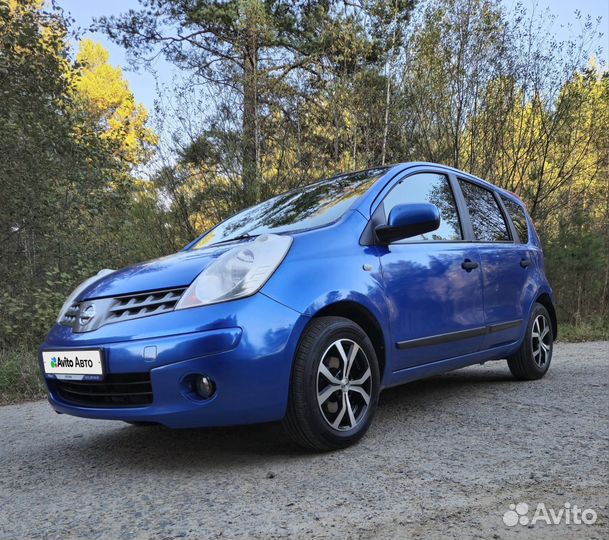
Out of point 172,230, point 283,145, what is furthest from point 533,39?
point 172,230

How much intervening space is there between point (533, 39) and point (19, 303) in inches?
403

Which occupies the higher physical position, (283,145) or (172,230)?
(283,145)

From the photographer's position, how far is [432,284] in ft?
11.3

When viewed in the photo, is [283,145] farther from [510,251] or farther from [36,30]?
[510,251]

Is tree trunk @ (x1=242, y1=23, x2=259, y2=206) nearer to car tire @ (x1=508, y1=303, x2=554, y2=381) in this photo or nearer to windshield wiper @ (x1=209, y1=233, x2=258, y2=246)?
car tire @ (x1=508, y1=303, x2=554, y2=381)

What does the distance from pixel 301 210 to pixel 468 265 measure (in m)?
1.21

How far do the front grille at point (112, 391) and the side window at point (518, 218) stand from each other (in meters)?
3.52

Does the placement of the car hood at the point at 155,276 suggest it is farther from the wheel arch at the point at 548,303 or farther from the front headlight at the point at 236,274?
the wheel arch at the point at 548,303

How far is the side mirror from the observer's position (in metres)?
3.11

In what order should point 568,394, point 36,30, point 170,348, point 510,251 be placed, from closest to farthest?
point 170,348
point 568,394
point 510,251
point 36,30

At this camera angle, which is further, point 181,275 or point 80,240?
point 80,240

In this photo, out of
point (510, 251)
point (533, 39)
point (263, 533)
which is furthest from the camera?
point (533, 39)

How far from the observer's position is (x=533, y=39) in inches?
433

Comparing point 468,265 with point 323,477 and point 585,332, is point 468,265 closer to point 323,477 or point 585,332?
point 323,477
